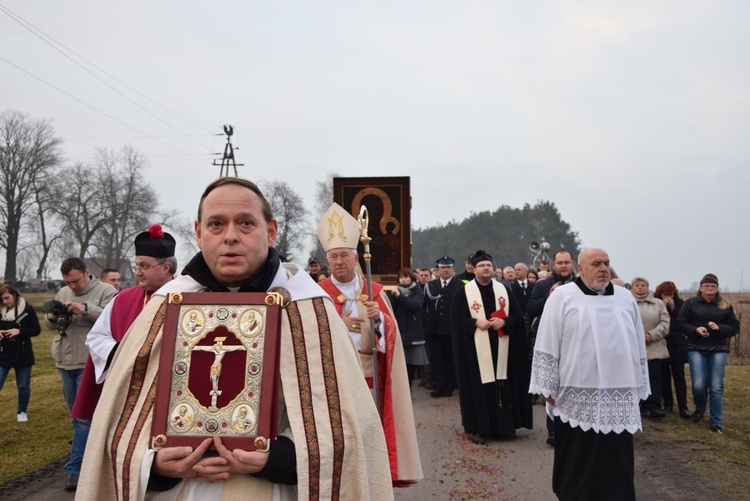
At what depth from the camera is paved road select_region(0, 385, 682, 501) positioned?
20.2 feet

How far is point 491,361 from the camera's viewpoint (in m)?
8.44

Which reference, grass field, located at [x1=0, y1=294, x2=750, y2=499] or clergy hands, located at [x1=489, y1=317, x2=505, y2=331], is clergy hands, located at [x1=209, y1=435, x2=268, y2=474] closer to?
grass field, located at [x1=0, y1=294, x2=750, y2=499]

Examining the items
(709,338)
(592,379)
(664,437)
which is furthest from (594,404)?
(709,338)

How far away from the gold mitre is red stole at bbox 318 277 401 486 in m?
0.40

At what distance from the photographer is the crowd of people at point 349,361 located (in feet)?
6.88

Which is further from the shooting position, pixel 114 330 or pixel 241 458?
pixel 114 330

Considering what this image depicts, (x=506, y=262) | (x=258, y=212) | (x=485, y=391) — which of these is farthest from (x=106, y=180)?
(x=258, y=212)

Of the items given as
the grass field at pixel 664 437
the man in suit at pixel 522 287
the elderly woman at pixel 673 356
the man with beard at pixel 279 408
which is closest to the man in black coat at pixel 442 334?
the man in suit at pixel 522 287

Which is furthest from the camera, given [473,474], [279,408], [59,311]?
[473,474]

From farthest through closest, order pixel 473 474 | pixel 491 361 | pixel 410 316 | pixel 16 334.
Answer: pixel 410 316
pixel 16 334
pixel 491 361
pixel 473 474

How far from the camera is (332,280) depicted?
569cm

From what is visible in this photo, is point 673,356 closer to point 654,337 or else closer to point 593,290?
point 654,337

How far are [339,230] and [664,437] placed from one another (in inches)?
235

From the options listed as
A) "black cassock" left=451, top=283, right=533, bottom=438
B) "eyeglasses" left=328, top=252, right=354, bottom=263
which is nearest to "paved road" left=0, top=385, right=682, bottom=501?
"black cassock" left=451, top=283, right=533, bottom=438
